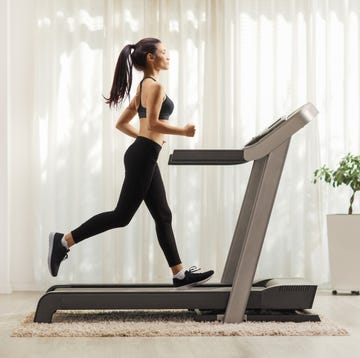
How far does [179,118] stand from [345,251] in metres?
1.47

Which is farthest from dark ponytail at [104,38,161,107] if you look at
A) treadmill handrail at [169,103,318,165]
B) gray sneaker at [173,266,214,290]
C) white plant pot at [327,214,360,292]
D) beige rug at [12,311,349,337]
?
white plant pot at [327,214,360,292]

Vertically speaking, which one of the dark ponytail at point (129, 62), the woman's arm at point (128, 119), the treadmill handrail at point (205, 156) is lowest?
the treadmill handrail at point (205, 156)

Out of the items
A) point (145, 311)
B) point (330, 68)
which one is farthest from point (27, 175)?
point (330, 68)

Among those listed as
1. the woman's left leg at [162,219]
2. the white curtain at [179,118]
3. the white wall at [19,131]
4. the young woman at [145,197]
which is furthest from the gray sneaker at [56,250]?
the white wall at [19,131]

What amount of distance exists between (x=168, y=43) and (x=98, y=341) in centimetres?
285

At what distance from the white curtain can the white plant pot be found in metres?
0.39

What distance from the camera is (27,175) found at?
526 centimetres

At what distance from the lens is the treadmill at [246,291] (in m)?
3.30

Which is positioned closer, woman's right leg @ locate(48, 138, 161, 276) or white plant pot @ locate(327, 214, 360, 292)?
woman's right leg @ locate(48, 138, 161, 276)

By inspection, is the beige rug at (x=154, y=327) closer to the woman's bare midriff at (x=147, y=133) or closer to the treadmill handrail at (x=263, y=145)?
the treadmill handrail at (x=263, y=145)

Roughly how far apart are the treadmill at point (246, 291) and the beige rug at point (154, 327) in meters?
0.08

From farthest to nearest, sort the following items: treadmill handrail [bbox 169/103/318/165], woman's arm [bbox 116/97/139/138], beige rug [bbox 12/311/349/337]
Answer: woman's arm [bbox 116/97/139/138] → treadmill handrail [bbox 169/103/318/165] → beige rug [bbox 12/311/349/337]

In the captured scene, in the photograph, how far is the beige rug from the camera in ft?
10.2

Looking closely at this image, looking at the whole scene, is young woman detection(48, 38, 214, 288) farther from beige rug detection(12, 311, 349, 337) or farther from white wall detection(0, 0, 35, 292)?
white wall detection(0, 0, 35, 292)
